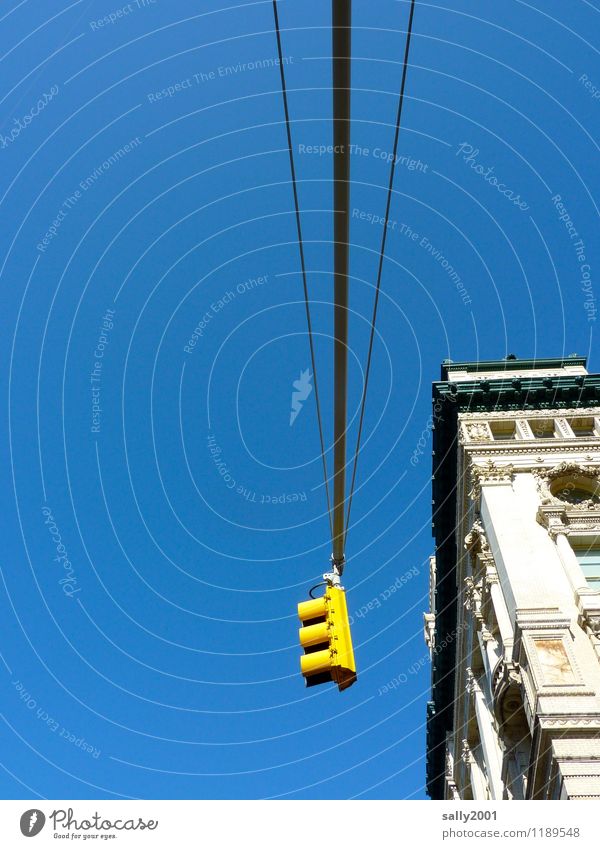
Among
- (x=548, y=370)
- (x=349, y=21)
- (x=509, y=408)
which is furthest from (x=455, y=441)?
(x=349, y=21)

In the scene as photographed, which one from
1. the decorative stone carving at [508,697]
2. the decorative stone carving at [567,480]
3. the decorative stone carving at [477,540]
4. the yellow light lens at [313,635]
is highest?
the decorative stone carving at [567,480]

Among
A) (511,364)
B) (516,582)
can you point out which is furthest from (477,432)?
(516,582)

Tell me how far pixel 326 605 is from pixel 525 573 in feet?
47.1

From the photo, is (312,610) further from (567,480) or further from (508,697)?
(567,480)

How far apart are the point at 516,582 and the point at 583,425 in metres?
12.7

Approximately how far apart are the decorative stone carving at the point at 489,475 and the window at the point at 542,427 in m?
4.18

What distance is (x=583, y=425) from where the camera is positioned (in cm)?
3144

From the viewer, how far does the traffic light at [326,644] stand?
8.32 metres

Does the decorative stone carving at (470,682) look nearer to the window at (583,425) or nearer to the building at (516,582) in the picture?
the building at (516,582)

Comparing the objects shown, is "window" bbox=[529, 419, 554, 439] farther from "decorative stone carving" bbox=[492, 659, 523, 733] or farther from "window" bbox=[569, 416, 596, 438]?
"decorative stone carving" bbox=[492, 659, 523, 733]

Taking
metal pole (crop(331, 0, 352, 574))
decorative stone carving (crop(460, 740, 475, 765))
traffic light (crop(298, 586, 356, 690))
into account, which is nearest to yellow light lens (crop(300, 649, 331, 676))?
traffic light (crop(298, 586, 356, 690))

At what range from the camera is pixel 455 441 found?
109 feet

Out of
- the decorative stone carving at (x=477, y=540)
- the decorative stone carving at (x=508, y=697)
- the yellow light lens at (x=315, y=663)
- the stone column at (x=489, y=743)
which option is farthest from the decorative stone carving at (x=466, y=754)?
the yellow light lens at (x=315, y=663)
